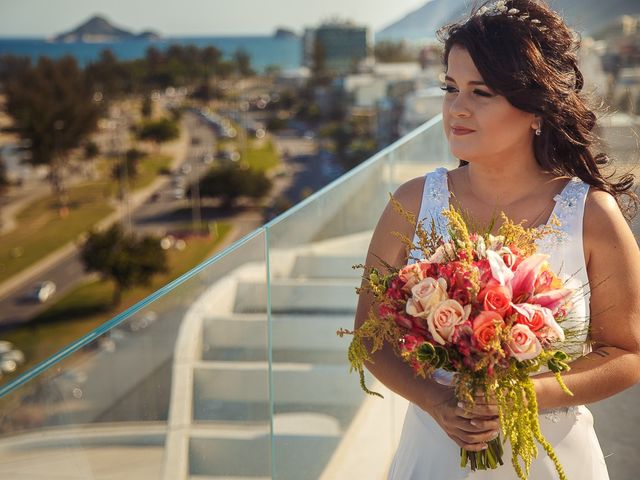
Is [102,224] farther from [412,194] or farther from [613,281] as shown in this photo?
[613,281]

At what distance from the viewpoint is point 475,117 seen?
71.6 inches

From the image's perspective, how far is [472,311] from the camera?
1.54m

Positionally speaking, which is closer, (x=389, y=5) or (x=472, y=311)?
(x=472, y=311)

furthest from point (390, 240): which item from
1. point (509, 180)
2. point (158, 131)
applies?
point (158, 131)

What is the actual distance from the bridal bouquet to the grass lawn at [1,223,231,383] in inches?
1385

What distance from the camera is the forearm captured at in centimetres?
171

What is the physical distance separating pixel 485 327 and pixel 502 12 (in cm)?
70

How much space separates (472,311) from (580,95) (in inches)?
26.5

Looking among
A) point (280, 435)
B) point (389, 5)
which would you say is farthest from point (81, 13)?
point (280, 435)

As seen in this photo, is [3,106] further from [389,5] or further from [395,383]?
[389,5]

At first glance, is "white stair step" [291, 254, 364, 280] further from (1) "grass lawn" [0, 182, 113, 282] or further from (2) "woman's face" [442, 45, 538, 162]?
(1) "grass lawn" [0, 182, 113, 282]

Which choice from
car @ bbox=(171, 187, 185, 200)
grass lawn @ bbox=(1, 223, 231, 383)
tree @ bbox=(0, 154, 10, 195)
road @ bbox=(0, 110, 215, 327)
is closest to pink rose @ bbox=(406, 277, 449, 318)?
grass lawn @ bbox=(1, 223, 231, 383)

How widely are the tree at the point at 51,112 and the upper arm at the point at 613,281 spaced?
52333 millimetres

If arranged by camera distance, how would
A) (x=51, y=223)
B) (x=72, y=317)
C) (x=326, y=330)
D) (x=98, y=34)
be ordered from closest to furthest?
(x=326, y=330) → (x=72, y=317) → (x=51, y=223) → (x=98, y=34)
